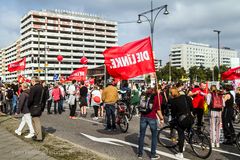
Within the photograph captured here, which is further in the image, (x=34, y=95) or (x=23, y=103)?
(x=23, y=103)

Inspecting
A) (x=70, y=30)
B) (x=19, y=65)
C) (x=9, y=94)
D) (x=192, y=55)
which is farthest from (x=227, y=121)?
(x=192, y=55)

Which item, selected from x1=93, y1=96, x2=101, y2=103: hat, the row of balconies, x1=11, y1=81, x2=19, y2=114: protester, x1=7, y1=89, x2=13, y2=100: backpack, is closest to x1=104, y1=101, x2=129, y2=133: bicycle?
x1=93, y1=96, x2=101, y2=103: hat

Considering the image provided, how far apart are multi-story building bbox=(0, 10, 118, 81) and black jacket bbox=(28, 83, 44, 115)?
110526mm

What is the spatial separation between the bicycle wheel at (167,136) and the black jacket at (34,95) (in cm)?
362

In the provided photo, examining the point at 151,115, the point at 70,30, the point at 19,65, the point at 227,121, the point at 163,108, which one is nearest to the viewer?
the point at 151,115

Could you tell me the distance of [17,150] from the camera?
8156 mm

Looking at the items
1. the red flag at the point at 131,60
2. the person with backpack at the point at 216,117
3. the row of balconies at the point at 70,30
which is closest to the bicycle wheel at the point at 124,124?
the red flag at the point at 131,60

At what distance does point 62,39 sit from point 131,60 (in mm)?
126089

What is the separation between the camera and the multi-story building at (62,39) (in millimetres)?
125562

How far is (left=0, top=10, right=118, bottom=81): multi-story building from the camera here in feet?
412

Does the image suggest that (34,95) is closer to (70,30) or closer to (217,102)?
(217,102)

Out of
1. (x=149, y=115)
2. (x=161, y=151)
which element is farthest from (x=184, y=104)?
(x=161, y=151)

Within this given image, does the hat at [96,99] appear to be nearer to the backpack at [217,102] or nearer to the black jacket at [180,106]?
the backpack at [217,102]

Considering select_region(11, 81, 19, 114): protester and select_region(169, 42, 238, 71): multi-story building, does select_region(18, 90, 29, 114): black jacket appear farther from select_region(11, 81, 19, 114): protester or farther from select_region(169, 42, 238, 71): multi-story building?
select_region(169, 42, 238, 71): multi-story building
